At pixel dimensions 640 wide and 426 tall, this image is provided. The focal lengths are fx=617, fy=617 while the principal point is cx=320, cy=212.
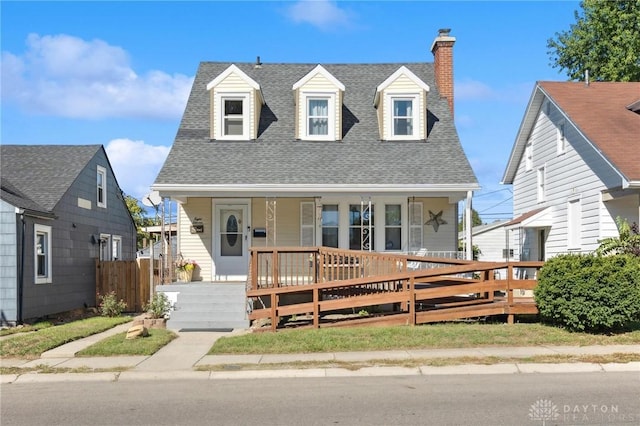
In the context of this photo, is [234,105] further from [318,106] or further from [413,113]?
[413,113]

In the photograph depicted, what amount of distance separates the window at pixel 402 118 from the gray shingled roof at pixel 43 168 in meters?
10.1

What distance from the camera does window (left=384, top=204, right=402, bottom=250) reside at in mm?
18250

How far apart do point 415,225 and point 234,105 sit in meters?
6.60

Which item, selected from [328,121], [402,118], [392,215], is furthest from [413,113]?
[392,215]

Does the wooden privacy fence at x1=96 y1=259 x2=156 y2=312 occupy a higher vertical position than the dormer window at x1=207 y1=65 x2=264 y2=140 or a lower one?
lower

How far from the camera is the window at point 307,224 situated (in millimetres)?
18078

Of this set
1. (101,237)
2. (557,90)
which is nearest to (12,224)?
(101,237)

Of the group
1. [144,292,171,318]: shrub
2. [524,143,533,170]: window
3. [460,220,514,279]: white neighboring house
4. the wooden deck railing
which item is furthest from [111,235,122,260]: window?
[460,220,514,279]: white neighboring house

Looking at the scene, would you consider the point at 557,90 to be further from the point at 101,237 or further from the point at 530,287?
the point at 101,237

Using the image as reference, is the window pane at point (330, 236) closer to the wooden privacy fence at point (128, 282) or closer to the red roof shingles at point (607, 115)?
the wooden privacy fence at point (128, 282)

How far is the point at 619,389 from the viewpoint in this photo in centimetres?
805

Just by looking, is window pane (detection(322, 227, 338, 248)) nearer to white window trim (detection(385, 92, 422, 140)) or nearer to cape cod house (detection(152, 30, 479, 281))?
cape cod house (detection(152, 30, 479, 281))

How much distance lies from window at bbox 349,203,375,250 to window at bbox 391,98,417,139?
8.55ft

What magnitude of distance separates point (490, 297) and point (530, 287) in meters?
0.99
